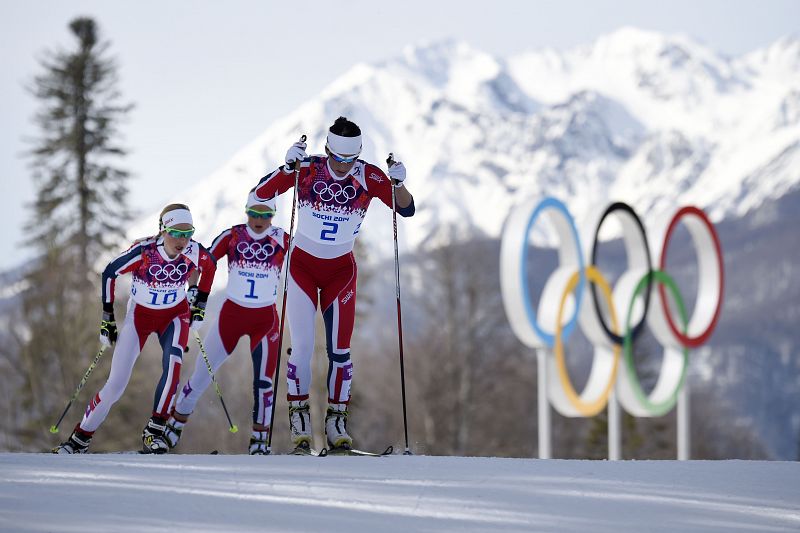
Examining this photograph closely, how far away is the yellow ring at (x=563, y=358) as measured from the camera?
19.7 metres

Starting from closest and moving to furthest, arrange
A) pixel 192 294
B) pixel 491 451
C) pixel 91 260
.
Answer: pixel 192 294, pixel 91 260, pixel 491 451

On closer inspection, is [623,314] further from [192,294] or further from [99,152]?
[99,152]

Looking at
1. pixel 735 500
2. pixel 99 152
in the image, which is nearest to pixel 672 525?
pixel 735 500

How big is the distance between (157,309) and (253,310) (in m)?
0.71

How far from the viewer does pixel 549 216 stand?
20.8 meters

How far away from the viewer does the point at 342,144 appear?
827 centimetres

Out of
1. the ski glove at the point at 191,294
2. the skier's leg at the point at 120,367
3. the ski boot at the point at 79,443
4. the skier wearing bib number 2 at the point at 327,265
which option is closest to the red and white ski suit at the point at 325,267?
the skier wearing bib number 2 at the point at 327,265

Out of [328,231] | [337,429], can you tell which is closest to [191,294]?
[328,231]

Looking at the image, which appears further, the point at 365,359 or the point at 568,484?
Result: the point at 365,359

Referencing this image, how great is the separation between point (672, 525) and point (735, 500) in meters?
0.90

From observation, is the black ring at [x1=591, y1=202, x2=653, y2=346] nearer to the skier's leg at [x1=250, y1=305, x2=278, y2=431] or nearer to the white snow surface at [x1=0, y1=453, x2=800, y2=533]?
the skier's leg at [x1=250, y1=305, x2=278, y2=431]

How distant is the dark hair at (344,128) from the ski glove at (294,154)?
24 centimetres

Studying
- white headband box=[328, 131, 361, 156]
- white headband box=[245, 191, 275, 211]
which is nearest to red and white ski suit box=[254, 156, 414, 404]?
white headband box=[328, 131, 361, 156]

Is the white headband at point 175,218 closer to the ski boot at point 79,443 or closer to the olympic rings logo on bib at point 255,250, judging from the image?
the olympic rings logo on bib at point 255,250
